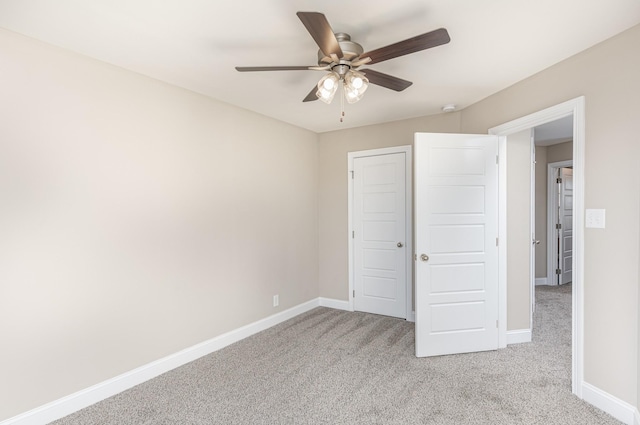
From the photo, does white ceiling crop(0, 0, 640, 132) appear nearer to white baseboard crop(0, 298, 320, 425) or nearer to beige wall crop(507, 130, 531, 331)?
beige wall crop(507, 130, 531, 331)

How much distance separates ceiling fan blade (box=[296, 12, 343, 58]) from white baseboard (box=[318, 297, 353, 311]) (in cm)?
335

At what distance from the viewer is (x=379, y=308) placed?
13.7 ft

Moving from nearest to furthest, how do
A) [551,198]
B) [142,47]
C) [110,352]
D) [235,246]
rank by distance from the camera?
[142,47] < [110,352] < [235,246] < [551,198]

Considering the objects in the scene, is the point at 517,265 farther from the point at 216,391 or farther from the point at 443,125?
the point at 216,391

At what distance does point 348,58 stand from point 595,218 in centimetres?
200

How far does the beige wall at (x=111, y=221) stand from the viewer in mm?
1984

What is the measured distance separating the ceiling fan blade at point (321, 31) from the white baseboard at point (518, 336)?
3125mm

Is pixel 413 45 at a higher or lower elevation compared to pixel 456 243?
higher

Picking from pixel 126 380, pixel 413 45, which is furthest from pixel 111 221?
pixel 413 45

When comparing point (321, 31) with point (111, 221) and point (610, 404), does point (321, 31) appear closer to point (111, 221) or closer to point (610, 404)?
point (111, 221)

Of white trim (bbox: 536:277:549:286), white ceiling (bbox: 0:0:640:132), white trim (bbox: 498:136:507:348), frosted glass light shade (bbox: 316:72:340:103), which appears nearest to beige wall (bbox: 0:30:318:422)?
white ceiling (bbox: 0:0:640:132)

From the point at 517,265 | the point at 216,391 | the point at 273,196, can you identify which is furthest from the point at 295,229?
the point at 517,265

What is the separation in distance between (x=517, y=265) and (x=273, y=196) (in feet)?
9.07

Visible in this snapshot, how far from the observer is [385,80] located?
2158mm
